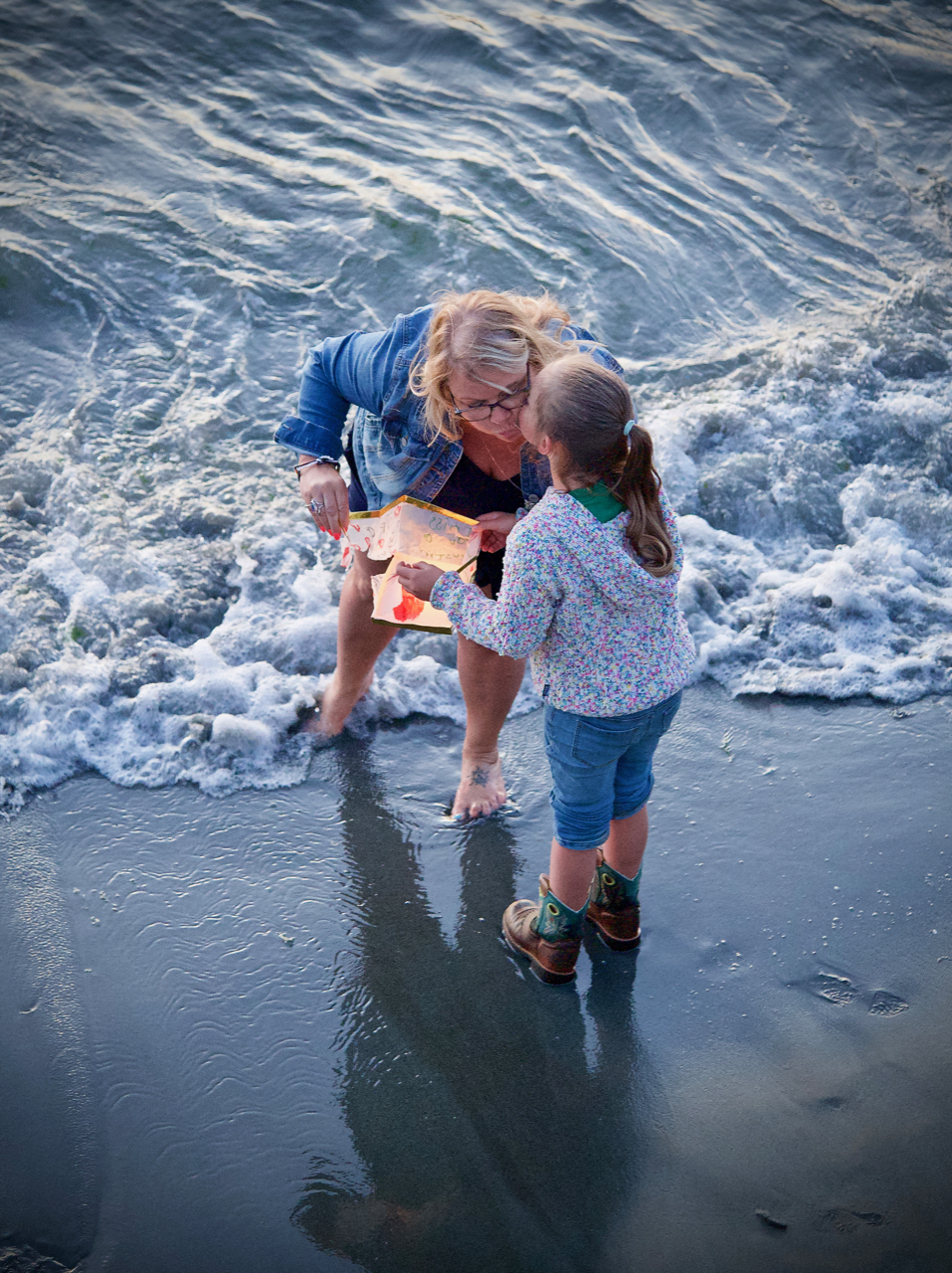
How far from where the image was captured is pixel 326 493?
3092 mm

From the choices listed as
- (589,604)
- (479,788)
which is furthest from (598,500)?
(479,788)

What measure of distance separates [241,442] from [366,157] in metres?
3.39

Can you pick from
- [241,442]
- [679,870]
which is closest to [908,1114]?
[679,870]

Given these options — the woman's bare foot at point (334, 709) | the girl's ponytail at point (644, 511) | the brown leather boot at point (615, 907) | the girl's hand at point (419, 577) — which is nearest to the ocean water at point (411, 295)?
the woman's bare foot at point (334, 709)

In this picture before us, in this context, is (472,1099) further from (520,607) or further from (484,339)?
(484,339)

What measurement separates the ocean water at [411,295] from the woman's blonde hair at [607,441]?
174 cm

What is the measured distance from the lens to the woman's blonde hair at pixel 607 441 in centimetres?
221

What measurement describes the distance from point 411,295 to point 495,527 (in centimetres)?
428

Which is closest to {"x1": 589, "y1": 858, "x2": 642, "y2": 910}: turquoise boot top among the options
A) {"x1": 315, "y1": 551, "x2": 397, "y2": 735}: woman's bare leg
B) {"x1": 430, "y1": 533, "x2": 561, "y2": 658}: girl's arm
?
{"x1": 430, "y1": 533, "x2": 561, "y2": 658}: girl's arm

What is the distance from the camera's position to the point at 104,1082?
2500 mm

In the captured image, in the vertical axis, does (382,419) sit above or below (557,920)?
above

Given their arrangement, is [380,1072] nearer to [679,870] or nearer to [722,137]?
[679,870]

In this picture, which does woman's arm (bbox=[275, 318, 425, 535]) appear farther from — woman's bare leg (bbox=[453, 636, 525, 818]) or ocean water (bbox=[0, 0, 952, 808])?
ocean water (bbox=[0, 0, 952, 808])

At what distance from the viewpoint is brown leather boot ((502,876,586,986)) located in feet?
8.89
